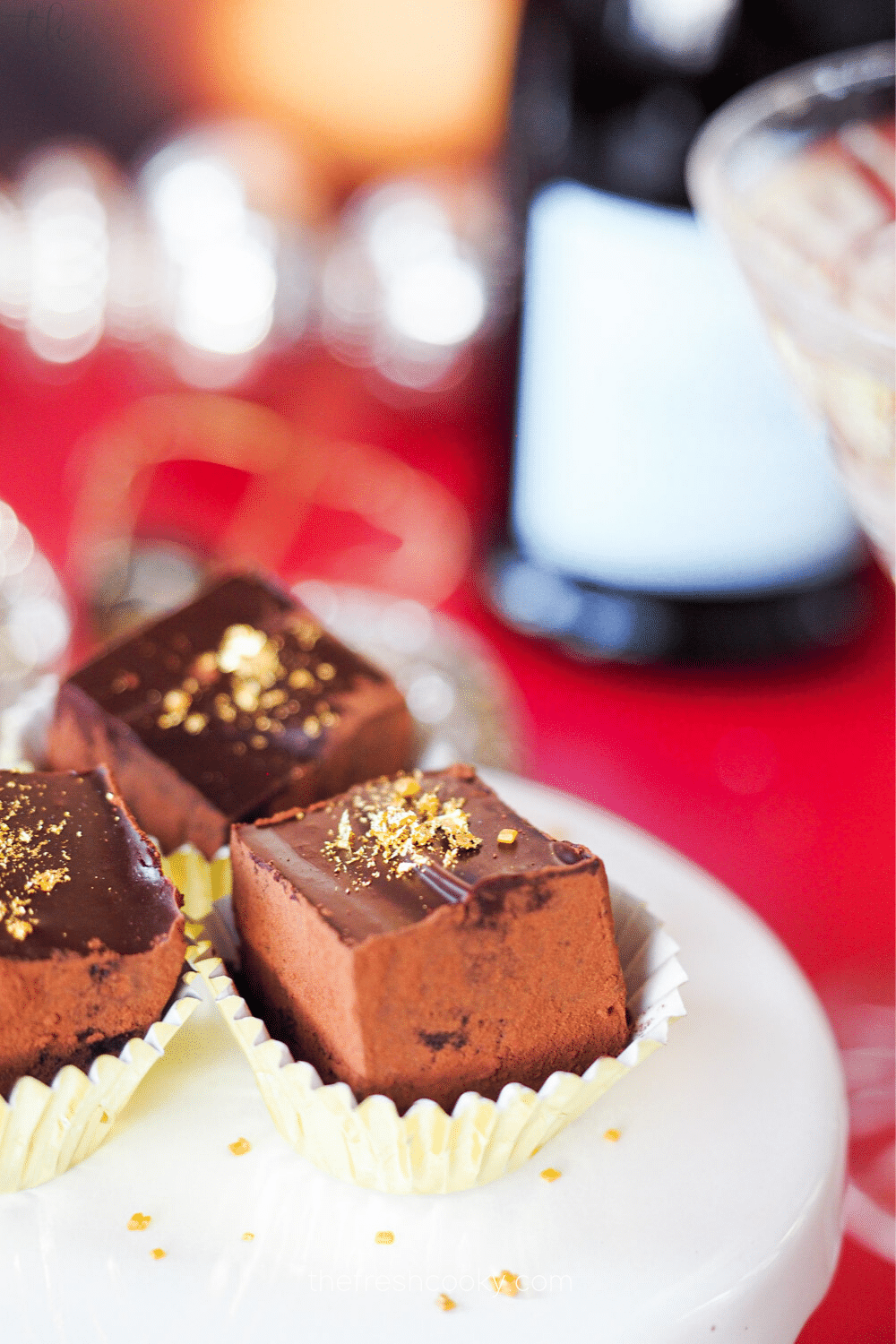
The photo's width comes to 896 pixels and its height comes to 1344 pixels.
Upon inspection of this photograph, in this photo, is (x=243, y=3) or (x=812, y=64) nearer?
(x=812, y=64)

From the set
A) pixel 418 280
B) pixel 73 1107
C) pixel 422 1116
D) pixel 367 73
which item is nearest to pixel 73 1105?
pixel 73 1107

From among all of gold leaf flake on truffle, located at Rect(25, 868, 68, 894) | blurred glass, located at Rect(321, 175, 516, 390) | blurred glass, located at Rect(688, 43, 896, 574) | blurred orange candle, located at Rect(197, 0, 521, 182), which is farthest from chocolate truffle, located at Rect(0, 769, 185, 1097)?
blurred orange candle, located at Rect(197, 0, 521, 182)

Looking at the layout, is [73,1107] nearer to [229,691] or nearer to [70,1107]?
[70,1107]

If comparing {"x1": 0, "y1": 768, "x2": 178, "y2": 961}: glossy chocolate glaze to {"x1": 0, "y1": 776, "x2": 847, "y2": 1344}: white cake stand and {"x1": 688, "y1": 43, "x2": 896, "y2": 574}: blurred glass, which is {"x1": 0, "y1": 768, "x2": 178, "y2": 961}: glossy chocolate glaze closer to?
{"x1": 0, "y1": 776, "x2": 847, "y2": 1344}: white cake stand

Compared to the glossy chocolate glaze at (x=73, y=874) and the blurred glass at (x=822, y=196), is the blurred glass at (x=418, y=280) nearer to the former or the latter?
the blurred glass at (x=822, y=196)

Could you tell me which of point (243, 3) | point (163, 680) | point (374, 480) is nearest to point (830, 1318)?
point (163, 680)

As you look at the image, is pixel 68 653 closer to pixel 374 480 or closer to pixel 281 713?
pixel 374 480

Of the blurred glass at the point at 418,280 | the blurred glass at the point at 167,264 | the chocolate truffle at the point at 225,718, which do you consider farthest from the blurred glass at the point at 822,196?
the blurred glass at the point at 167,264
